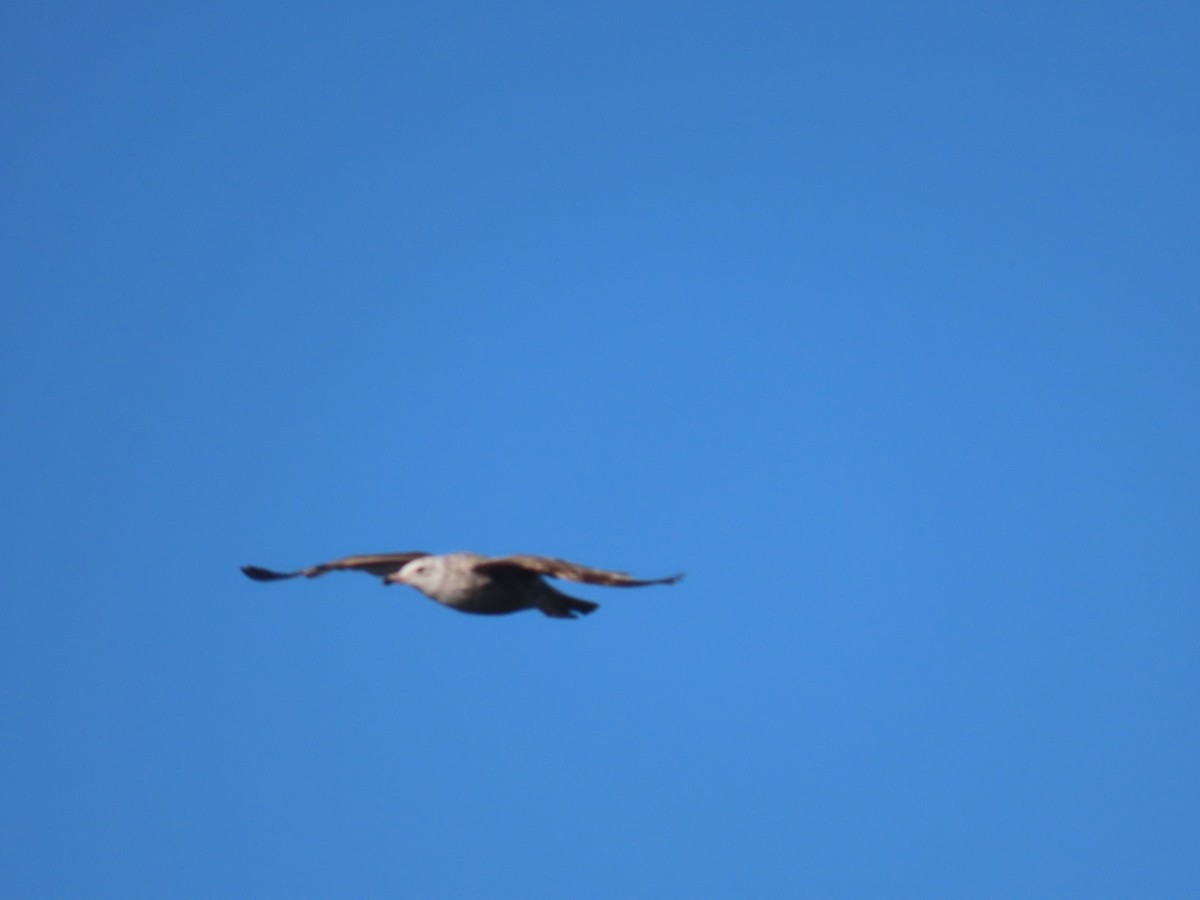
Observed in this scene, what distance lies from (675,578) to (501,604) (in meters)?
3.53

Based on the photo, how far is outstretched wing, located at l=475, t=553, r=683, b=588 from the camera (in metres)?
16.8

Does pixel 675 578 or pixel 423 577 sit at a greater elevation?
pixel 423 577

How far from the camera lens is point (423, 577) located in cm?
1861

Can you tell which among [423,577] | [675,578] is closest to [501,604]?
[423,577]

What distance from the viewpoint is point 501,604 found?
1859 cm

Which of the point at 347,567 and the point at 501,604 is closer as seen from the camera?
the point at 501,604

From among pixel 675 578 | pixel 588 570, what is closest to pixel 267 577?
pixel 588 570

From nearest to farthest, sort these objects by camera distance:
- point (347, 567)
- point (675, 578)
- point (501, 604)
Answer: point (675, 578) → point (501, 604) → point (347, 567)

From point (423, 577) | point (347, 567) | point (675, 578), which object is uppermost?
point (347, 567)

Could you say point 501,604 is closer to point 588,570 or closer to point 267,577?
point 588,570

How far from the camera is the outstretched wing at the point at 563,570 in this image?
1680 centimetres

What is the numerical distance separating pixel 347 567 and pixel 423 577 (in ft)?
10.1

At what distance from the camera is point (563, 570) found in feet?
57.2

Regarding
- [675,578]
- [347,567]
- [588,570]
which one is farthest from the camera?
[347,567]
